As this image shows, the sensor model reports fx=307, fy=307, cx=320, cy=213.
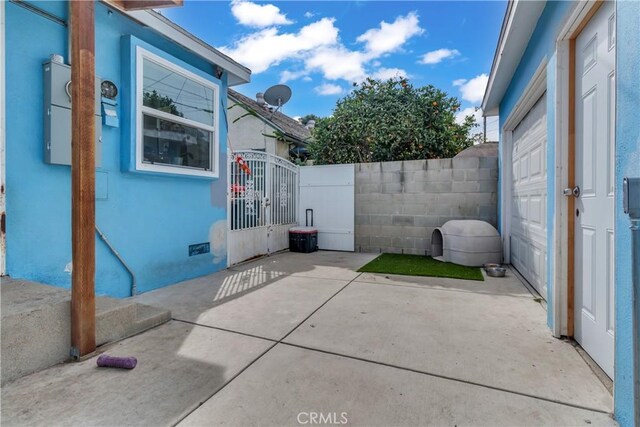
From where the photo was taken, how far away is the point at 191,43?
4.25 m

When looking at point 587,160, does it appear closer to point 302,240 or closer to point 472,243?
point 472,243

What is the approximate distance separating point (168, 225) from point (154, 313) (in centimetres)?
157

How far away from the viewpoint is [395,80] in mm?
8281

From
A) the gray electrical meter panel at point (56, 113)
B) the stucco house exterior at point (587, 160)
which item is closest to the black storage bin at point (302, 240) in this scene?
the stucco house exterior at point (587, 160)

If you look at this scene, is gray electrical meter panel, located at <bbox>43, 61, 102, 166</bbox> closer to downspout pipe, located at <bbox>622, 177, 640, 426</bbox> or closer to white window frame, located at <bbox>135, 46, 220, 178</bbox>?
white window frame, located at <bbox>135, 46, 220, 178</bbox>

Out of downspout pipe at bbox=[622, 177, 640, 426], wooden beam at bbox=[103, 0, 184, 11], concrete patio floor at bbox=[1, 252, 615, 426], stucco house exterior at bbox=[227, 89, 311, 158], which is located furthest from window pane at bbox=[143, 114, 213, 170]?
stucco house exterior at bbox=[227, 89, 311, 158]

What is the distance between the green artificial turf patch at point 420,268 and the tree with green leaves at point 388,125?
3.15 meters

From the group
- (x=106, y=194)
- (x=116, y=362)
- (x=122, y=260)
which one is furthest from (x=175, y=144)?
(x=116, y=362)

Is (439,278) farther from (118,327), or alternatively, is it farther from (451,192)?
(118,327)

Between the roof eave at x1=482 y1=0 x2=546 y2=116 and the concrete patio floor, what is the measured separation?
3018mm

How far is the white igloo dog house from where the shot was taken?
530 centimetres

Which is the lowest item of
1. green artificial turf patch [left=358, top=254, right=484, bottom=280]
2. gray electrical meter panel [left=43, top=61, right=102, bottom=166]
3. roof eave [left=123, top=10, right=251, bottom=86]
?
green artificial turf patch [left=358, top=254, right=484, bottom=280]

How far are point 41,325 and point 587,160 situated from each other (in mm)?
4065

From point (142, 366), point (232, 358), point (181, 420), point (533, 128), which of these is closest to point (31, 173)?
point (142, 366)
